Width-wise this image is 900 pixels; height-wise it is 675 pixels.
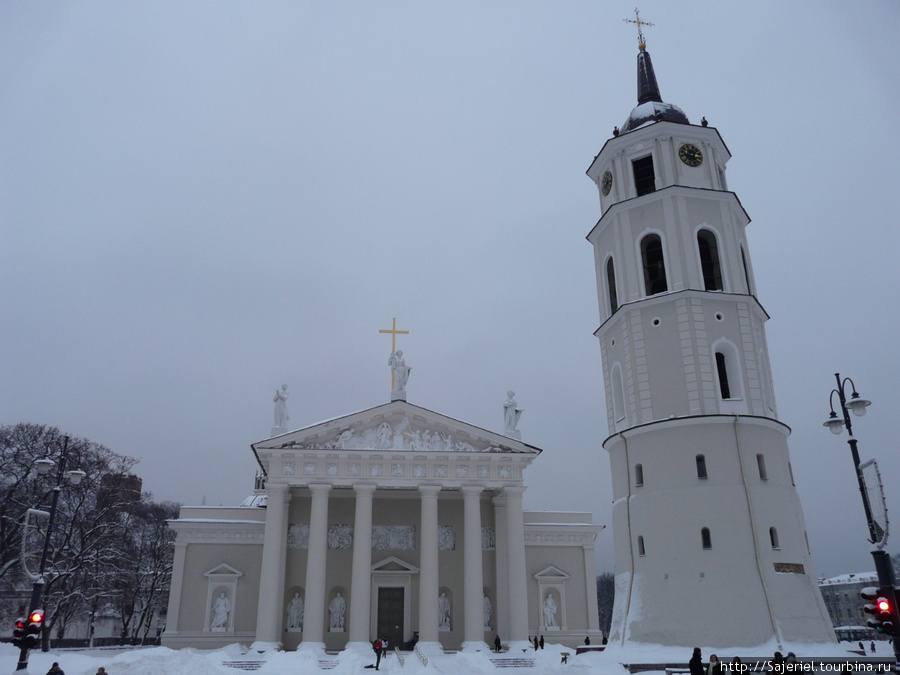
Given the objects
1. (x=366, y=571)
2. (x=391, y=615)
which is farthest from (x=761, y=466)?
(x=391, y=615)

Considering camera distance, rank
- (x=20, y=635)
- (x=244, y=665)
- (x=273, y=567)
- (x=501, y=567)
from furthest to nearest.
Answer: (x=501, y=567) → (x=273, y=567) → (x=244, y=665) → (x=20, y=635)

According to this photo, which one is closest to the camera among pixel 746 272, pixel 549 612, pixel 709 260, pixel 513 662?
pixel 513 662

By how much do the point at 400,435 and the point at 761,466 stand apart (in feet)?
51.4

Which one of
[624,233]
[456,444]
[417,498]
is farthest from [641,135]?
[417,498]

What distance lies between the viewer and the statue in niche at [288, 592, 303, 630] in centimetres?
3147

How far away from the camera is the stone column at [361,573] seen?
2864cm

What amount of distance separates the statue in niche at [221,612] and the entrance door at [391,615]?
293 inches

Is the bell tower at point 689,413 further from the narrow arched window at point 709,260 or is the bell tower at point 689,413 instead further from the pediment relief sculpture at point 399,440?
the pediment relief sculpture at point 399,440

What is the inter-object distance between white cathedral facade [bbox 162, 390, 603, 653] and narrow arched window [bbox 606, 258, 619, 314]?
788 cm

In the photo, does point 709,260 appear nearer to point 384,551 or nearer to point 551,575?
point 551,575

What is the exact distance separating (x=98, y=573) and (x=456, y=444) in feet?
75.9

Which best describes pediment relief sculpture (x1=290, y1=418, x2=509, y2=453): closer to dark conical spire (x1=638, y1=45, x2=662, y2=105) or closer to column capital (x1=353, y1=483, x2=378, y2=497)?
column capital (x1=353, y1=483, x2=378, y2=497)

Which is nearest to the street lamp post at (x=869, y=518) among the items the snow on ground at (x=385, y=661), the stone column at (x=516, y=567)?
the snow on ground at (x=385, y=661)

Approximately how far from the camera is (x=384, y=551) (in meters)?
33.8
